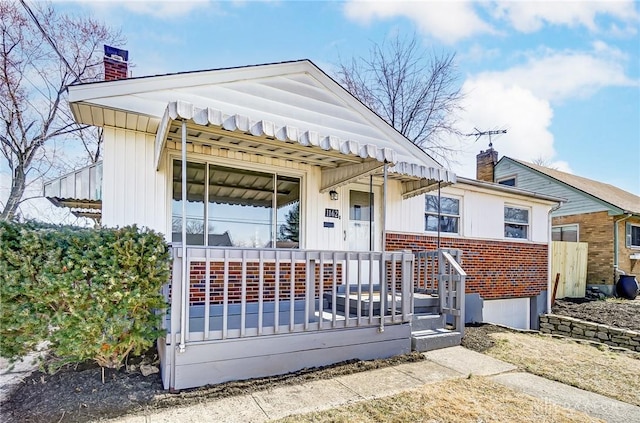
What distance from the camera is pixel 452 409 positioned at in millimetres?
3406

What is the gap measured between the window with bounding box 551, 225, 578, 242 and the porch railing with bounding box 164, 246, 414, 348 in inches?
518

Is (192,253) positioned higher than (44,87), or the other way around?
(44,87)

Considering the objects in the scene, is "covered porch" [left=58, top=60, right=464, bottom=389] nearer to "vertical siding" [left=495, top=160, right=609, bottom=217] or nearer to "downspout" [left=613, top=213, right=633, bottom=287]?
"downspout" [left=613, top=213, right=633, bottom=287]

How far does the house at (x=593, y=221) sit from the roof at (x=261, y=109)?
37.7 ft

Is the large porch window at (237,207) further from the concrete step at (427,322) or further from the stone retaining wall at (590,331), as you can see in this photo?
the stone retaining wall at (590,331)

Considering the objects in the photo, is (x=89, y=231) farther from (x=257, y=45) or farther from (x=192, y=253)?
(x=257, y=45)

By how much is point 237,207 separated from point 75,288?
10.2ft

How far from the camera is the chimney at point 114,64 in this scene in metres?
5.51

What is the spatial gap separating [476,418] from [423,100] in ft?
50.1

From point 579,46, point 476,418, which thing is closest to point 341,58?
point 579,46

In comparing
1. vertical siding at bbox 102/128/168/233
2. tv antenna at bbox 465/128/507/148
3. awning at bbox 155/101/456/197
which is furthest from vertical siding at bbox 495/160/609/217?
vertical siding at bbox 102/128/168/233

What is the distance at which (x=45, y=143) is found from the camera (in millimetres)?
12508

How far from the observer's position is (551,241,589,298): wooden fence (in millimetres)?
12734

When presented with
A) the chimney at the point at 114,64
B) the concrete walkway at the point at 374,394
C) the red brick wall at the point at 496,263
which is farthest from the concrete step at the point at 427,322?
the chimney at the point at 114,64
